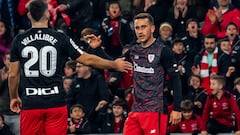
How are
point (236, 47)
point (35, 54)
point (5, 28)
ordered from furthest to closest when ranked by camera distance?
point (5, 28) → point (236, 47) → point (35, 54)

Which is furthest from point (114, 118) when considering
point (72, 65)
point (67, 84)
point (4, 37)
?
point (4, 37)

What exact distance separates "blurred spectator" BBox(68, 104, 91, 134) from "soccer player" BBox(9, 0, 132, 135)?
410 cm

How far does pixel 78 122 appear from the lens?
14.4m

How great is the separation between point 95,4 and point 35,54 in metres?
7.61

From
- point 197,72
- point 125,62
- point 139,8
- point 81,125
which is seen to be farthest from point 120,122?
point 125,62

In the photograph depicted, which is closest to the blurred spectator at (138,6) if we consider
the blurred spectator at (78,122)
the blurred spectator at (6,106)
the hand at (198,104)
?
the blurred spectator at (6,106)

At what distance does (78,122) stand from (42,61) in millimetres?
4550

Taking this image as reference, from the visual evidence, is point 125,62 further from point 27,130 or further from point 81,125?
point 81,125

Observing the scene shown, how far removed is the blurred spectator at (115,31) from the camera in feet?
53.9

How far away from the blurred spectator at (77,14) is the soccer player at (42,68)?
6.69 m

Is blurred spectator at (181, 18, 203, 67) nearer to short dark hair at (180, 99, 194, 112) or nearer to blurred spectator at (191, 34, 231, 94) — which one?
blurred spectator at (191, 34, 231, 94)

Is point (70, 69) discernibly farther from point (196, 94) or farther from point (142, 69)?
point (142, 69)

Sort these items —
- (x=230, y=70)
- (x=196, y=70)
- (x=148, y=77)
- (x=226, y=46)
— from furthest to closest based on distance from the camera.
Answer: (x=196, y=70), (x=226, y=46), (x=230, y=70), (x=148, y=77)

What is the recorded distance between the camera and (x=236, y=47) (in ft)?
50.3
